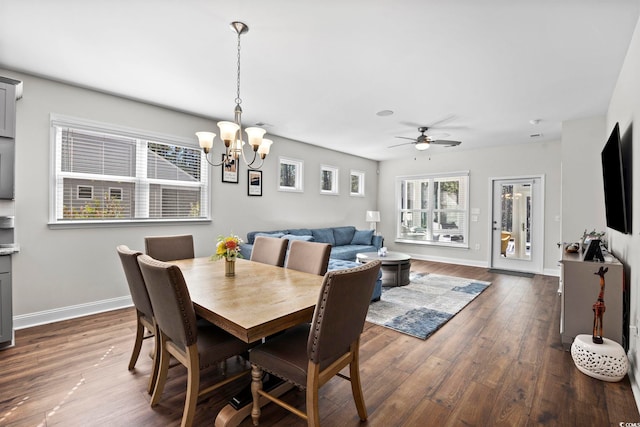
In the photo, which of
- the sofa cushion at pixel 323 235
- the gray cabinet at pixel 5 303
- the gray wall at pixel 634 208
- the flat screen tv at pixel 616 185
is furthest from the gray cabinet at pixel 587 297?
the gray cabinet at pixel 5 303

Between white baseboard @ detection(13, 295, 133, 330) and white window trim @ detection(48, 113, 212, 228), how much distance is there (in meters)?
0.92

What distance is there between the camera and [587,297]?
103 inches

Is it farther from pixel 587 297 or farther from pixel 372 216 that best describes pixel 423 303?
pixel 372 216

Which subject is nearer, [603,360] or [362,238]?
[603,360]

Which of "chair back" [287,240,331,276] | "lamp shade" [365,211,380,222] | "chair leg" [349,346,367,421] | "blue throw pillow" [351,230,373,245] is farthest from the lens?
"lamp shade" [365,211,380,222]

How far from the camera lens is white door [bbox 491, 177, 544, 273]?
592cm

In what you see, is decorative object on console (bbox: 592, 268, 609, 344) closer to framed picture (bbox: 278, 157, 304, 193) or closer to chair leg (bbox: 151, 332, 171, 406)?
chair leg (bbox: 151, 332, 171, 406)

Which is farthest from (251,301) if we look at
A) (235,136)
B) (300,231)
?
(300,231)

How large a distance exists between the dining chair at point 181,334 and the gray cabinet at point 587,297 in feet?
9.24

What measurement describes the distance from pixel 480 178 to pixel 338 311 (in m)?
6.31

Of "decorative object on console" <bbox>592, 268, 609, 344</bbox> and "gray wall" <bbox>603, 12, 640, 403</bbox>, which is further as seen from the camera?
"decorative object on console" <bbox>592, 268, 609, 344</bbox>

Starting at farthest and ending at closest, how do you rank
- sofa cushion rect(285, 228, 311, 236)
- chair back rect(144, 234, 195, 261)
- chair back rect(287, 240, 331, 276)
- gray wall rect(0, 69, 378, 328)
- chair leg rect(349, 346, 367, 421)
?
sofa cushion rect(285, 228, 311, 236), gray wall rect(0, 69, 378, 328), chair back rect(144, 234, 195, 261), chair back rect(287, 240, 331, 276), chair leg rect(349, 346, 367, 421)

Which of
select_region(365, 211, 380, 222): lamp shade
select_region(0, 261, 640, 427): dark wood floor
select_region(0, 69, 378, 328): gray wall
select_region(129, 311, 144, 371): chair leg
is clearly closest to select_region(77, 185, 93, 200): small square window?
select_region(0, 69, 378, 328): gray wall

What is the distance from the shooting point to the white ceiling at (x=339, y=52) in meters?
2.10
